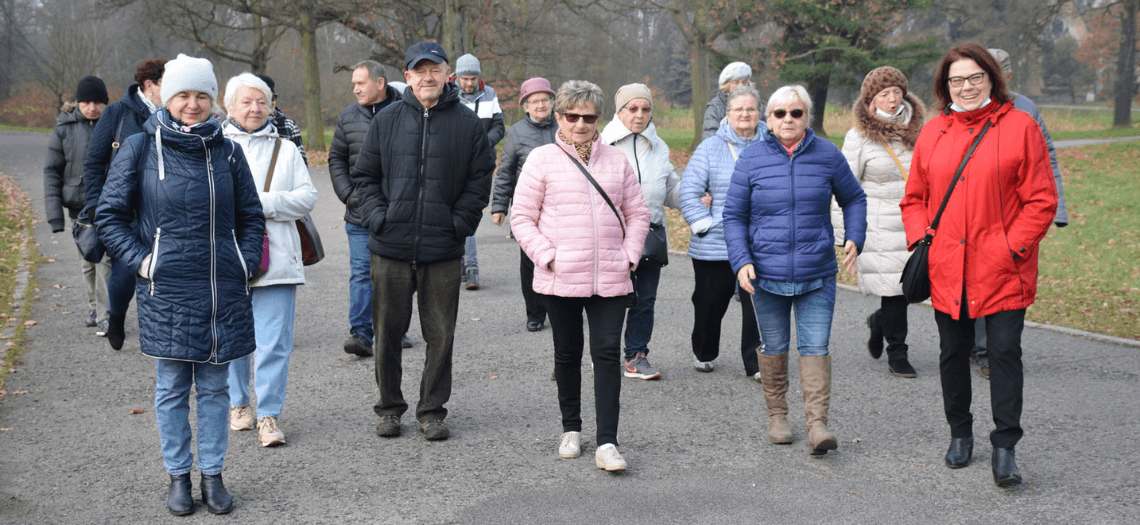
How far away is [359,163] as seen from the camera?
17.4ft

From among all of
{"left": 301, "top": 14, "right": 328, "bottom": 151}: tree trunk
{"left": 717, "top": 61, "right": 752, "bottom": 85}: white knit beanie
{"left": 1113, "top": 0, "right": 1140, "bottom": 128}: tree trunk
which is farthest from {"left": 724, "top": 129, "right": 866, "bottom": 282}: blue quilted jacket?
{"left": 1113, "top": 0, "right": 1140, "bottom": 128}: tree trunk

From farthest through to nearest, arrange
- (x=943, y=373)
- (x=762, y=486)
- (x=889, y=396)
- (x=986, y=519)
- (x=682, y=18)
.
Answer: (x=682, y=18)
(x=889, y=396)
(x=943, y=373)
(x=762, y=486)
(x=986, y=519)

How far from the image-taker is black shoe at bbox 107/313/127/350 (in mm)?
7121

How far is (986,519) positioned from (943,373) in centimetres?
95

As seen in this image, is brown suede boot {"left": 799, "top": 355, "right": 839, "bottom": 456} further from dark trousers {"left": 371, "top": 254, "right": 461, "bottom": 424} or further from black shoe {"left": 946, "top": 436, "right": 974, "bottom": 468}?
dark trousers {"left": 371, "top": 254, "right": 461, "bottom": 424}

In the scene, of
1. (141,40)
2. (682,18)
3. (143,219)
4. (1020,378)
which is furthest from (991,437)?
(141,40)

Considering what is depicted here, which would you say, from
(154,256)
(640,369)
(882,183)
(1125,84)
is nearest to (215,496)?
(154,256)

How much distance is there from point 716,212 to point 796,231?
1288 millimetres

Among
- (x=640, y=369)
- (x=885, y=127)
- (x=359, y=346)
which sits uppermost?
(x=885, y=127)

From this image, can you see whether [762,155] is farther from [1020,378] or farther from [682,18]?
[682,18]

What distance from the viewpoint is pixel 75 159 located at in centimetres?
800

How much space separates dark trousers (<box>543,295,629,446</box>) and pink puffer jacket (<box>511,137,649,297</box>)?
3.9 inches

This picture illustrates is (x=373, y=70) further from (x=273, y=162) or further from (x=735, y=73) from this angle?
(x=735, y=73)

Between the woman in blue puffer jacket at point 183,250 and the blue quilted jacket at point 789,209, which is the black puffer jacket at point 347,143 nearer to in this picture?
the woman in blue puffer jacket at point 183,250
